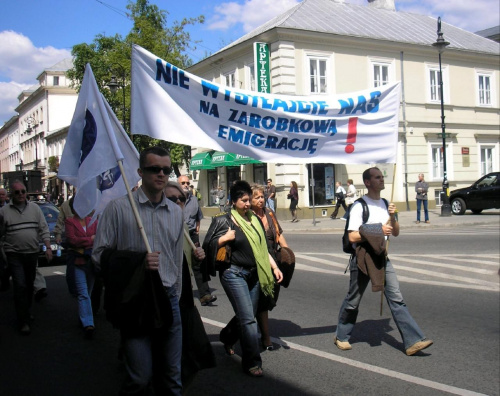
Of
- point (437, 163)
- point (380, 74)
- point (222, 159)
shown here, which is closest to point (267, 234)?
point (222, 159)

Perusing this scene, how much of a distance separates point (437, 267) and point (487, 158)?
78.0ft

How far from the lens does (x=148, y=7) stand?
38.6 m

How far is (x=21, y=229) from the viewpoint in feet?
24.1

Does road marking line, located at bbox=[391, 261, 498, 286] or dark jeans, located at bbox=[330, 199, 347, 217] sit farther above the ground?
dark jeans, located at bbox=[330, 199, 347, 217]

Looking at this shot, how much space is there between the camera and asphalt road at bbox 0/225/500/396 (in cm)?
494

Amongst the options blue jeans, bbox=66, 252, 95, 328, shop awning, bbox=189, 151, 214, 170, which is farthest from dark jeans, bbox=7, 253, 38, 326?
shop awning, bbox=189, 151, 214, 170

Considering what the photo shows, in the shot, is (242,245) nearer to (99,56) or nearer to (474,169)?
(474,169)

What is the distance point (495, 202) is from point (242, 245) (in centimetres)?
2056

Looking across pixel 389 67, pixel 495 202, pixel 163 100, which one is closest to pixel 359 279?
pixel 163 100

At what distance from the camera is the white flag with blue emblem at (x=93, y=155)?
171 inches

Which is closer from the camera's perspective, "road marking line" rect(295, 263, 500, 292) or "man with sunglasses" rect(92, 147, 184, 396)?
"man with sunglasses" rect(92, 147, 184, 396)

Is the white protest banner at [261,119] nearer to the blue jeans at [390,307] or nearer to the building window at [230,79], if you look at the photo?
the blue jeans at [390,307]

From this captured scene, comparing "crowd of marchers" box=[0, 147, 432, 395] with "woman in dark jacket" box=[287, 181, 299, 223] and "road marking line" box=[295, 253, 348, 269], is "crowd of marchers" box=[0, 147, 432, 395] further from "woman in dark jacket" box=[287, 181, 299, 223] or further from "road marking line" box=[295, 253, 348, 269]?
"woman in dark jacket" box=[287, 181, 299, 223]

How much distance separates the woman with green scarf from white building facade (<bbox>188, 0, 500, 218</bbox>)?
67.3ft
